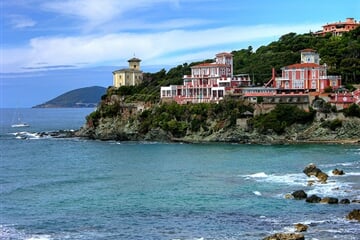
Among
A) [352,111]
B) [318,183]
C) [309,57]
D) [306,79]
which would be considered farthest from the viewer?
[309,57]

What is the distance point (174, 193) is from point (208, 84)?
50856mm

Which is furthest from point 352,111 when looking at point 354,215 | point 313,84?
point 354,215

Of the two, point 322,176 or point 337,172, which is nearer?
point 322,176

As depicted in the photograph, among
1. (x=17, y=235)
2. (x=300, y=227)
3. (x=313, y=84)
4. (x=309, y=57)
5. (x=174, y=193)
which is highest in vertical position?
(x=309, y=57)

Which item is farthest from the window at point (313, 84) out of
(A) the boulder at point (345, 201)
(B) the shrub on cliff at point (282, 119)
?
(A) the boulder at point (345, 201)

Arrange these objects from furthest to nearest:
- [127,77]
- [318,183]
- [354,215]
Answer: [127,77] < [318,183] < [354,215]

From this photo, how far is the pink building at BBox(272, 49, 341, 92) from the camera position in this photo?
80250mm

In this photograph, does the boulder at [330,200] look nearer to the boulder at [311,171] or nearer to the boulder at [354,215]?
the boulder at [354,215]

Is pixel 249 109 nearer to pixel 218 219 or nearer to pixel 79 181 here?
pixel 79 181

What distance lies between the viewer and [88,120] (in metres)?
91.4

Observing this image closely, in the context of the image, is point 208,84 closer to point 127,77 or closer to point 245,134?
point 245,134

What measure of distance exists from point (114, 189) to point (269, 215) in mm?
13724

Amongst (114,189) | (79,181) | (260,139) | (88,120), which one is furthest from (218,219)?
(88,120)

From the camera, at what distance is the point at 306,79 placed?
268ft
